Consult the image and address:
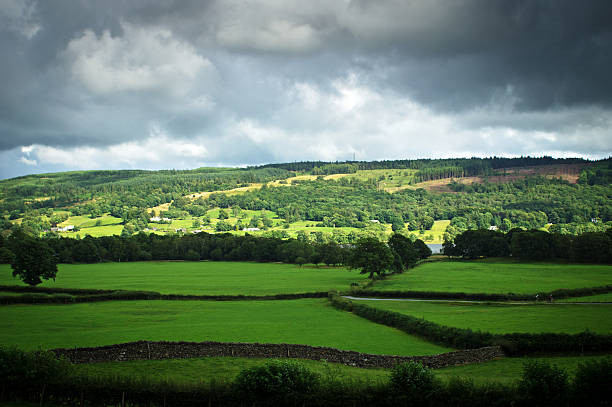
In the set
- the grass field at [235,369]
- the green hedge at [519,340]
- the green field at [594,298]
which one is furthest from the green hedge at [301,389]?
the green field at [594,298]

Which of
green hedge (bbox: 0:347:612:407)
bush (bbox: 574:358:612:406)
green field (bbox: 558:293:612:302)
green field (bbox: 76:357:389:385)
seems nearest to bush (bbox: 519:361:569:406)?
green hedge (bbox: 0:347:612:407)

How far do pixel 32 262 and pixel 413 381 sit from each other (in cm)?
8423

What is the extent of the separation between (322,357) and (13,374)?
2150 cm

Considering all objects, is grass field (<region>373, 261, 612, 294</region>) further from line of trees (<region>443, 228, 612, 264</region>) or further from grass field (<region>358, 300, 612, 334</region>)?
grass field (<region>358, 300, 612, 334</region>)

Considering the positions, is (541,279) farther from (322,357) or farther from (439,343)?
(322,357)

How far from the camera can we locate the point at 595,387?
2622cm

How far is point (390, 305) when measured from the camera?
68688mm

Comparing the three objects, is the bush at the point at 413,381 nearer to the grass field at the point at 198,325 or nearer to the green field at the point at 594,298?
the grass field at the point at 198,325

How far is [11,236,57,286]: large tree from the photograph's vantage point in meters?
87.0

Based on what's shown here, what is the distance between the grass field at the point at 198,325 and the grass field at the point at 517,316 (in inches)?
276

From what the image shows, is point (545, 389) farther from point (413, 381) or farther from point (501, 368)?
point (501, 368)

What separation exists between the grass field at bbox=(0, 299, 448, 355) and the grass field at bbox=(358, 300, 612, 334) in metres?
7.00

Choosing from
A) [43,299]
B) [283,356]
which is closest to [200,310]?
[43,299]

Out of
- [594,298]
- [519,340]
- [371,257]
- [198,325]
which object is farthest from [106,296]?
[594,298]
